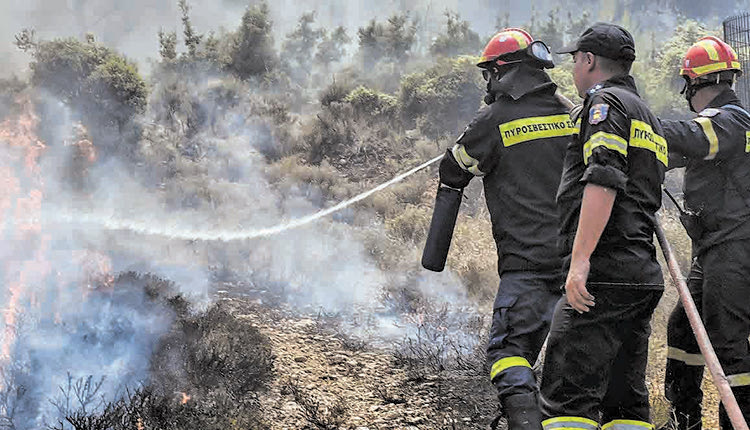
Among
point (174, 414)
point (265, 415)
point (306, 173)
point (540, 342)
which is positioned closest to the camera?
point (540, 342)

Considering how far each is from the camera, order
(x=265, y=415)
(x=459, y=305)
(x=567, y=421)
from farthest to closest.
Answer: (x=459, y=305)
(x=265, y=415)
(x=567, y=421)

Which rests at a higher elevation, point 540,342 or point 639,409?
point 540,342

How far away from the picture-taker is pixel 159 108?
13.0m

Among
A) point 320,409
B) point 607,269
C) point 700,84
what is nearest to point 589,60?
point 607,269

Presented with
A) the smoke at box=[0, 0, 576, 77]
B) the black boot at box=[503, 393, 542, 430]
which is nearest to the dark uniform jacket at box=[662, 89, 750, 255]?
the black boot at box=[503, 393, 542, 430]

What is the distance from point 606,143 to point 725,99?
5.29 ft

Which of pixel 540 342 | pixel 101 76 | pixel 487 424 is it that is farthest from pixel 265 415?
pixel 101 76

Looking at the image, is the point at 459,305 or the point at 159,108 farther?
the point at 159,108

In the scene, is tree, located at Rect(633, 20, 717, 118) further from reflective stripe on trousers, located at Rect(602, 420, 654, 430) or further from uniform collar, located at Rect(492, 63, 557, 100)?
reflective stripe on trousers, located at Rect(602, 420, 654, 430)

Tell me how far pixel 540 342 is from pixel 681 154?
4.41ft

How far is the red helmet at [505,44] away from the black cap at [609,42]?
58 cm

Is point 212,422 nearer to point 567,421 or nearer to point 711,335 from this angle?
point 567,421

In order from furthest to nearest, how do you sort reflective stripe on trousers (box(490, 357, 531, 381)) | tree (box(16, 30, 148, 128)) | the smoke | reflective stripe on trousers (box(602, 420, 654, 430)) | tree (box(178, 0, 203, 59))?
1. tree (box(178, 0, 203, 59))
2. the smoke
3. tree (box(16, 30, 148, 128))
4. reflective stripe on trousers (box(490, 357, 531, 381))
5. reflective stripe on trousers (box(602, 420, 654, 430))

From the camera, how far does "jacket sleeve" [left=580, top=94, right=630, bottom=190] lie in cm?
233
